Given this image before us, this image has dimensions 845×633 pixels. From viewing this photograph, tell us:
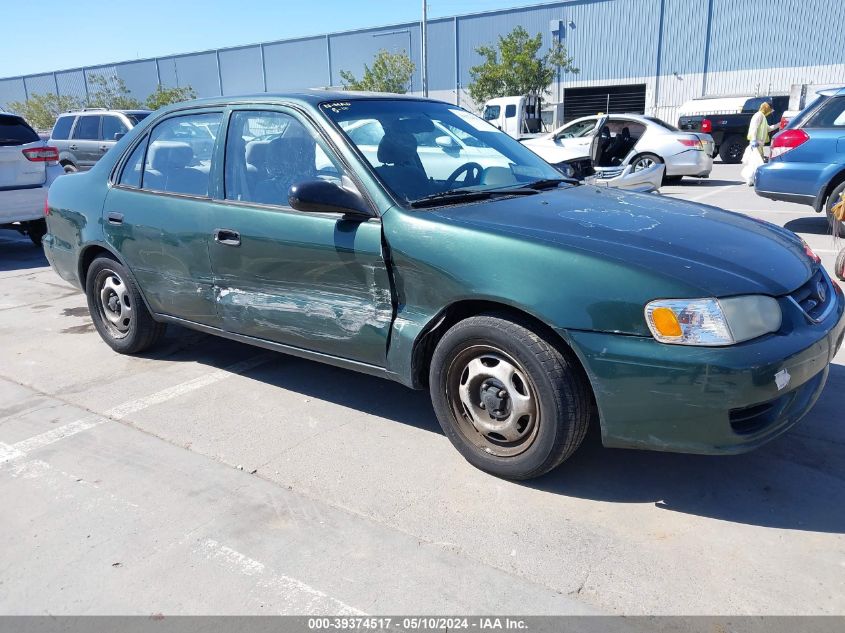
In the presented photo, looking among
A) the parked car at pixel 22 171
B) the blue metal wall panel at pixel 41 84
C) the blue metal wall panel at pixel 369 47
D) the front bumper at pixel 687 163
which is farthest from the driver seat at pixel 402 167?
the blue metal wall panel at pixel 41 84

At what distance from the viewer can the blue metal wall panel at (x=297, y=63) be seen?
43.3m

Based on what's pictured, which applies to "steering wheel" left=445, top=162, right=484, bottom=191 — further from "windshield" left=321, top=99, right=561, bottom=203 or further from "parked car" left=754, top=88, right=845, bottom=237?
"parked car" left=754, top=88, right=845, bottom=237

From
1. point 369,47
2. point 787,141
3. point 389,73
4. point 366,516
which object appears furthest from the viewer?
point 369,47

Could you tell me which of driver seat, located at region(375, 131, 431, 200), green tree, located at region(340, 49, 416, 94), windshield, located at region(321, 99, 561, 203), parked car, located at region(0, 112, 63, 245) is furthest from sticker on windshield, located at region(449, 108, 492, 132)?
green tree, located at region(340, 49, 416, 94)

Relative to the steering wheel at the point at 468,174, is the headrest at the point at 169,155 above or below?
above

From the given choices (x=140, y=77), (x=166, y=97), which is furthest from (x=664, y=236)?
(x=140, y=77)

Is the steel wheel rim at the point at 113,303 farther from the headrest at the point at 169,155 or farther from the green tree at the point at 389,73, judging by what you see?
the green tree at the point at 389,73

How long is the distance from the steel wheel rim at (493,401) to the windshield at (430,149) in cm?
88

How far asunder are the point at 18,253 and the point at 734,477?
1003 centimetres

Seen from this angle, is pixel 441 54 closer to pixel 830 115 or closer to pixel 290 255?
pixel 830 115

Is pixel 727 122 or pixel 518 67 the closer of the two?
pixel 727 122

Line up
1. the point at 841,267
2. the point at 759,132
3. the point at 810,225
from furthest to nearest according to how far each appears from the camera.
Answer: the point at 759,132 < the point at 810,225 < the point at 841,267

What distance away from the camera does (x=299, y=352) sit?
3824 mm

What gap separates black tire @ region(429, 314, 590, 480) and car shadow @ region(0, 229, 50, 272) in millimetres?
7599
